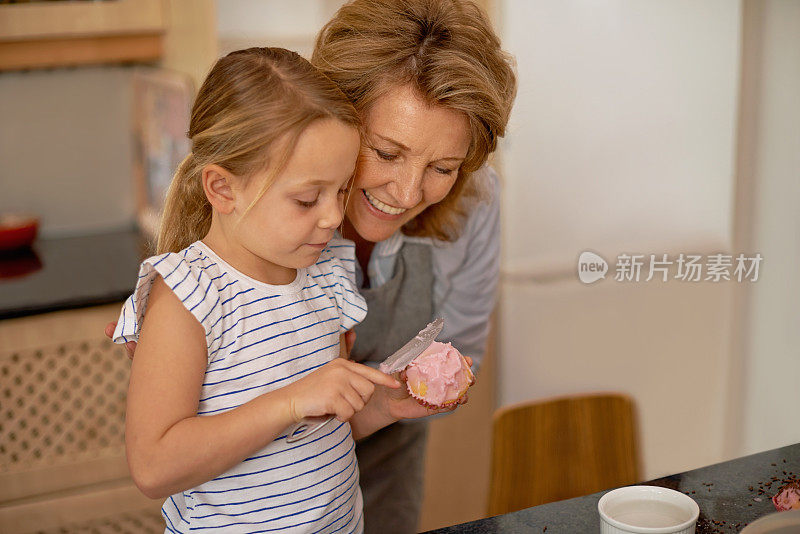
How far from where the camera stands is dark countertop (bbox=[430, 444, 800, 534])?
106 cm

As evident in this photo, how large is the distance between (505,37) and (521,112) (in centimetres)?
18

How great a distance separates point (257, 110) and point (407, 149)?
0.26 m

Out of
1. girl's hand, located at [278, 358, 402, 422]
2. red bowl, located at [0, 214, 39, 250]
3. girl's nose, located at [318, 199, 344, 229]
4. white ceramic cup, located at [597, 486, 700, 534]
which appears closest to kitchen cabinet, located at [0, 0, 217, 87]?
red bowl, located at [0, 214, 39, 250]

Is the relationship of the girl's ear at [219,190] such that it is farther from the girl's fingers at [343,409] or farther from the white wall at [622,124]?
the white wall at [622,124]

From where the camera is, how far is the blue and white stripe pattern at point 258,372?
1.05m

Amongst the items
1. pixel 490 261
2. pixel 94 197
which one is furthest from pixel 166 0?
pixel 490 261

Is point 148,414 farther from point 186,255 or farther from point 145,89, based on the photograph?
point 145,89

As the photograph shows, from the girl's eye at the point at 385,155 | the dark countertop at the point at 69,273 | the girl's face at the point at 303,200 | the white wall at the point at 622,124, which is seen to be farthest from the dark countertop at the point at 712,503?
the dark countertop at the point at 69,273

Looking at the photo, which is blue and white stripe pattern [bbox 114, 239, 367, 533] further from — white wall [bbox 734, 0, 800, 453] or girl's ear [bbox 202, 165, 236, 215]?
white wall [bbox 734, 0, 800, 453]

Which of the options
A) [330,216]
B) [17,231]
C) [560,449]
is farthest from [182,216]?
[17,231]

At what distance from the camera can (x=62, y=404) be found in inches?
86.0

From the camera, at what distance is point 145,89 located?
2.54m

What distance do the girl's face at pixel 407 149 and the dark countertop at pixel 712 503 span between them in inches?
17.3

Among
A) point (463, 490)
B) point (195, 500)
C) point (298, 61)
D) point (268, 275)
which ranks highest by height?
point (298, 61)
